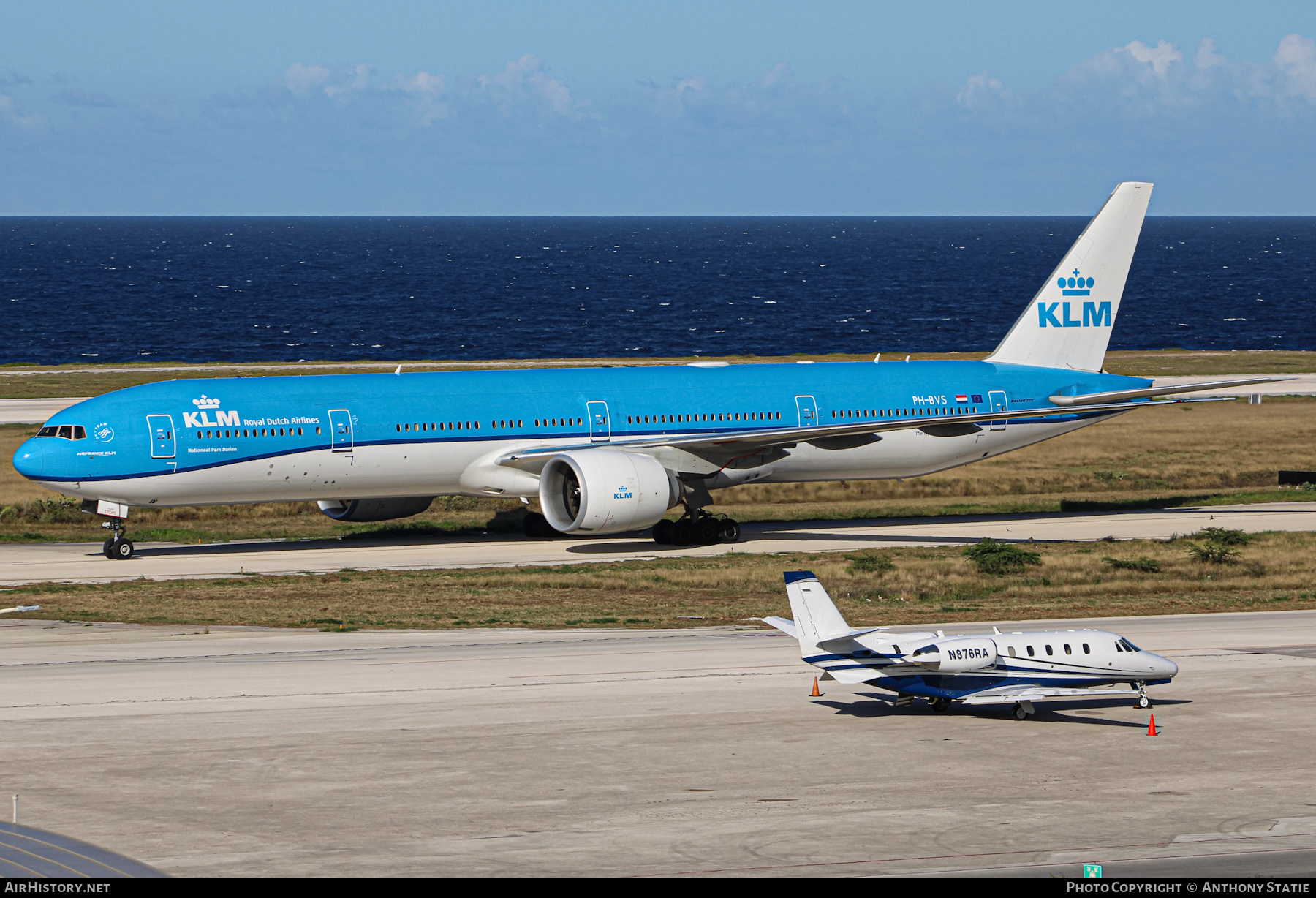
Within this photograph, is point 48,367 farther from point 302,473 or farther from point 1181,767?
point 1181,767

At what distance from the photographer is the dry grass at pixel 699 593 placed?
38.8 meters

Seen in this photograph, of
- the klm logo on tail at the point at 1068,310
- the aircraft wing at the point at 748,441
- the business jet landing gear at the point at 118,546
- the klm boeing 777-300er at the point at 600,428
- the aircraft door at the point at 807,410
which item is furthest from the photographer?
the klm logo on tail at the point at 1068,310

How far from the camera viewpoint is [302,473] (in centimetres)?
4666

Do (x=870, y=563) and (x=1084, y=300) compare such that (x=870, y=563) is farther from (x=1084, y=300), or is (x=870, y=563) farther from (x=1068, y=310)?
(x=1084, y=300)

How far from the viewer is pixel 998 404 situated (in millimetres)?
55531

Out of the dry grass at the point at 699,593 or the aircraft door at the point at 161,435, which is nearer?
the dry grass at the point at 699,593

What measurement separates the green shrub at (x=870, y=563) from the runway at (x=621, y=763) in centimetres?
971

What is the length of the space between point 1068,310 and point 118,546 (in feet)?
109

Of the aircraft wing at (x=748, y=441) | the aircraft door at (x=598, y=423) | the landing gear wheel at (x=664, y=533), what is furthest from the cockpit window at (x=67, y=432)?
the landing gear wheel at (x=664, y=533)

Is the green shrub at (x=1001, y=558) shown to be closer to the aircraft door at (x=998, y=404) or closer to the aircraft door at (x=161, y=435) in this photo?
the aircraft door at (x=998, y=404)

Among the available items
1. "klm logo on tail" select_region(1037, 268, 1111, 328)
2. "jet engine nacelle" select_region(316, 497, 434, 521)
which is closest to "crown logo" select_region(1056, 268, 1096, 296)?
"klm logo on tail" select_region(1037, 268, 1111, 328)

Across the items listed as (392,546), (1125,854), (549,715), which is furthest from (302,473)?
(1125,854)

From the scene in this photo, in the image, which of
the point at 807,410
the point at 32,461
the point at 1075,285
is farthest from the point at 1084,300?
the point at 32,461

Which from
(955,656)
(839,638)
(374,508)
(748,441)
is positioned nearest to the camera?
(839,638)
